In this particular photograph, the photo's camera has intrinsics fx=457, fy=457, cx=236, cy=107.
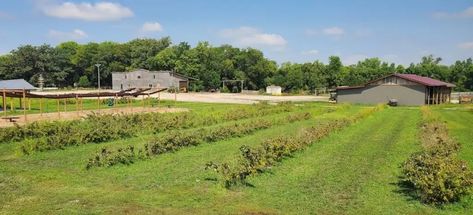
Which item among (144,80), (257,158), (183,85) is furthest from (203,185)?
(144,80)

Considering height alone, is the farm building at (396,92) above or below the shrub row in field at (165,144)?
above

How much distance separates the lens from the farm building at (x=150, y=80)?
83.1m

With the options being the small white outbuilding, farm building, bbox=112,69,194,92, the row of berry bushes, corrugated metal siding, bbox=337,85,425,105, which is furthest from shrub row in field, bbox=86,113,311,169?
farm building, bbox=112,69,194,92

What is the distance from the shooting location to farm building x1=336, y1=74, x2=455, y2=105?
50594 mm

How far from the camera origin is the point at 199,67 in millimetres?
91125

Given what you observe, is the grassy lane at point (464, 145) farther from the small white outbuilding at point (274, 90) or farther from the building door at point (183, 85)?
the building door at point (183, 85)

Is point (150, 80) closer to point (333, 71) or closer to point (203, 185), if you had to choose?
point (333, 71)

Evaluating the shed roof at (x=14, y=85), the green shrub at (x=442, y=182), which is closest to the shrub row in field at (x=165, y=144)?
the green shrub at (x=442, y=182)

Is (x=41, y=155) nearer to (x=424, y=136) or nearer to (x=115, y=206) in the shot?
(x=115, y=206)

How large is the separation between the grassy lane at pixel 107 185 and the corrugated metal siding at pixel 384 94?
3998 cm

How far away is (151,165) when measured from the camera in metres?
13.6

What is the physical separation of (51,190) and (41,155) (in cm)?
544

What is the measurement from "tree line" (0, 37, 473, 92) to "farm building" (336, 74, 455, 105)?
32.7 m

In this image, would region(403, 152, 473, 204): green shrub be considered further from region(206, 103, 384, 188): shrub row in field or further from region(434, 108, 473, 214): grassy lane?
region(206, 103, 384, 188): shrub row in field
